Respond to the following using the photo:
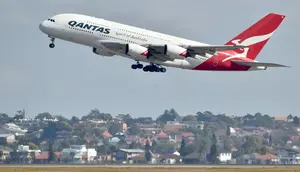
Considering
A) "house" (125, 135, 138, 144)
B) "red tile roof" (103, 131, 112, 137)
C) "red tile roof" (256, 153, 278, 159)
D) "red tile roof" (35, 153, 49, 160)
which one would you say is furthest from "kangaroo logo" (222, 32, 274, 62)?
"house" (125, 135, 138, 144)

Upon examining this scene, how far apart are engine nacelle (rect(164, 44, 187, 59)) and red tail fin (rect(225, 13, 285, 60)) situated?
8.78 metres

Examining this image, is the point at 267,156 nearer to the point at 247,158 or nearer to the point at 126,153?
the point at 247,158

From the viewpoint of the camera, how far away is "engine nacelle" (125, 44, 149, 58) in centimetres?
10812

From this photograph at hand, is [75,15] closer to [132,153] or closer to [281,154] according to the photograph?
[132,153]

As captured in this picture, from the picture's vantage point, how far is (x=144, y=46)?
109312 mm

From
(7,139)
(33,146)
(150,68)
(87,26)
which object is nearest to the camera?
(87,26)

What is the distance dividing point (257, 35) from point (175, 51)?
45.4ft

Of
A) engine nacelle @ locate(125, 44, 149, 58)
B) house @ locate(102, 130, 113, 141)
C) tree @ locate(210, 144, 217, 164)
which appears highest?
house @ locate(102, 130, 113, 141)

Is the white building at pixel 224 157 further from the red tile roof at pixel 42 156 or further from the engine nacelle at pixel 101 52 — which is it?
the engine nacelle at pixel 101 52

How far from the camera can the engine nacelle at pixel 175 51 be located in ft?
358

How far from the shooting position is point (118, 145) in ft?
559

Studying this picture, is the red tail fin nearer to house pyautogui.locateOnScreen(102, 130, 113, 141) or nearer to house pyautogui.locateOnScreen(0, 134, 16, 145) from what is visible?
house pyautogui.locateOnScreen(102, 130, 113, 141)

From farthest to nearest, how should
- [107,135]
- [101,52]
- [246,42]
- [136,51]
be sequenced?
[107,135], [246,42], [101,52], [136,51]

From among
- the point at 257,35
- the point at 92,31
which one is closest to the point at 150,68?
the point at 92,31
